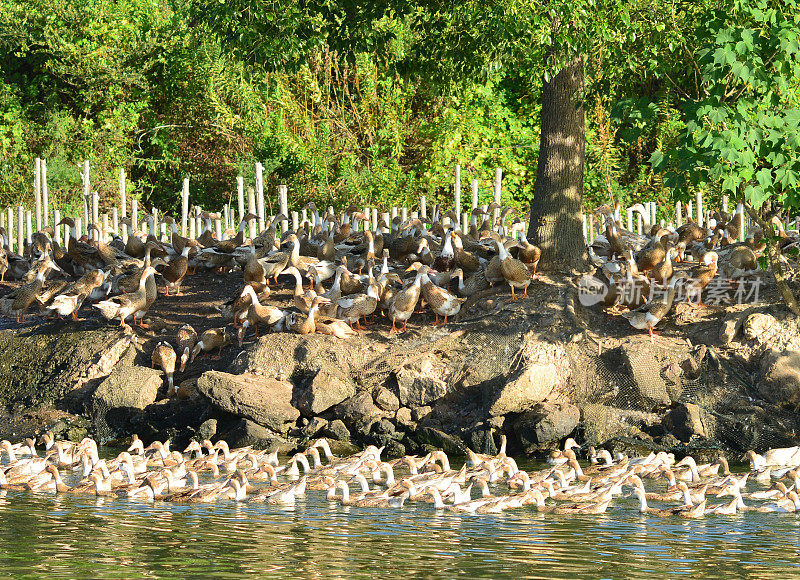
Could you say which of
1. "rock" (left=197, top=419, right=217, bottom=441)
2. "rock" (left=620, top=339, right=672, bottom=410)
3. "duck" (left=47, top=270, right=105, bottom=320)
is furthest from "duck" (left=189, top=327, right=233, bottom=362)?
"rock" (left=620, top=339, right=672, bottom=410)

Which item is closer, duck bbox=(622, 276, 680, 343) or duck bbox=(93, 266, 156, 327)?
duck bbox=(622, 276, 680, 343)

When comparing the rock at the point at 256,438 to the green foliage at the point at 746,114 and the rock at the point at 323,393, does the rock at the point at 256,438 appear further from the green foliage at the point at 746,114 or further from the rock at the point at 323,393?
the green foliage at the point at 746,114

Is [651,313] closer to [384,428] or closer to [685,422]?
[685,422]

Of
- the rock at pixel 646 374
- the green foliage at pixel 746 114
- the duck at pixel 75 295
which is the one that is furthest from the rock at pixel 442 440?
the duck at pixel 75 295

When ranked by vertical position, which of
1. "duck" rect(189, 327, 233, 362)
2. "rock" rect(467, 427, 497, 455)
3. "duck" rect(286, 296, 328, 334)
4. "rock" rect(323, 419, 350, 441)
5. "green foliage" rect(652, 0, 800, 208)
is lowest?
"rock" rect(467, 427, 497, 455)

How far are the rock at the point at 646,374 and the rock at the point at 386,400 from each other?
3.38 m

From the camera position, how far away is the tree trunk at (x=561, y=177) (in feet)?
59.6

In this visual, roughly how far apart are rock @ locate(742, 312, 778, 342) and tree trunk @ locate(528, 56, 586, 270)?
118 inches

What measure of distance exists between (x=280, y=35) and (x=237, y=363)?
16.5ft

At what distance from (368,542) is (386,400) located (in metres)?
6.32

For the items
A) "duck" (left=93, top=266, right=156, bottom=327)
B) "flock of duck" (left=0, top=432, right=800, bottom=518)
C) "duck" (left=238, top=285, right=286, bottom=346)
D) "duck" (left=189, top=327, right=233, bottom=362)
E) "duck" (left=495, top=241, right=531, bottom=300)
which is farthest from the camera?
"duck" (left=93, top=266, right=156, bottom=327)

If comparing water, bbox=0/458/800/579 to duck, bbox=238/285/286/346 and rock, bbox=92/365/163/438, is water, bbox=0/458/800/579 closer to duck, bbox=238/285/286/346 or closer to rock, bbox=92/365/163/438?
rock, bbox=92/365/163/438

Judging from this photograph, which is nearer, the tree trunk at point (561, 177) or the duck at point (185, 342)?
the duck at point (185, 342)

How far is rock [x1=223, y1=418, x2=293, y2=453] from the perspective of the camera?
623 inches
